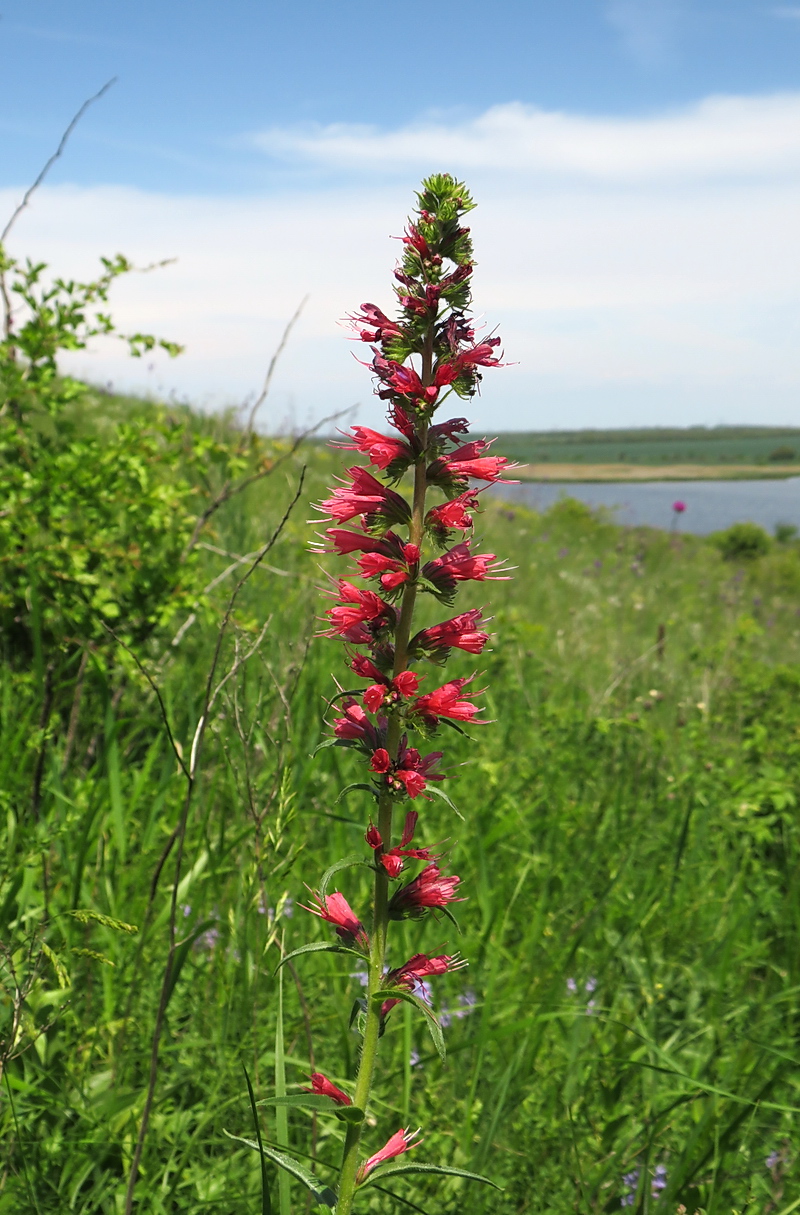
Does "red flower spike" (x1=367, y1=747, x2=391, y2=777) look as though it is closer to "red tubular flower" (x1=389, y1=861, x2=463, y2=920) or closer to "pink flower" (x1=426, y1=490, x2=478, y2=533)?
"red tubular flower" (x1=389, y1=861, x2=463, y2=920)

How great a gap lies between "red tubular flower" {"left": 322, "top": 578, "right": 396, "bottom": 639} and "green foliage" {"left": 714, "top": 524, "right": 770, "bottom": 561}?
67.9 feet

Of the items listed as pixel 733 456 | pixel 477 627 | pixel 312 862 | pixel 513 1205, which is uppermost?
pixel 733 456

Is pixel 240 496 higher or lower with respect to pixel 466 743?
higher

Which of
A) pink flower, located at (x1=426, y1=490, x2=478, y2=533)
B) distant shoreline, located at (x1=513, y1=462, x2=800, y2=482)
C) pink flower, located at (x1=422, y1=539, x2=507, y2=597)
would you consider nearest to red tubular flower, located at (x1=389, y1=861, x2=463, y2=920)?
pink flower, located at (x1=422, y1=539, x2=507, y2=597)

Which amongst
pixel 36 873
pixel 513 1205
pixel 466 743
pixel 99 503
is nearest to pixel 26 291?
pixel 99 503

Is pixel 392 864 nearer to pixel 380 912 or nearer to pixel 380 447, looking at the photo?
pixel 380 912

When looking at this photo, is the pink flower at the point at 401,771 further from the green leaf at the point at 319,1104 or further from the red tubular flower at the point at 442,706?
the green leaf at the point at 319,1104

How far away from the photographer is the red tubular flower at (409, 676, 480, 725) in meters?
1.60

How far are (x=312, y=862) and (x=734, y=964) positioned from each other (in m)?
1.78

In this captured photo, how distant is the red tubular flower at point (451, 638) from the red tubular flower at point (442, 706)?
72 millimetres

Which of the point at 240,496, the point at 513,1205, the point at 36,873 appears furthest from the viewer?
the point at 240,496

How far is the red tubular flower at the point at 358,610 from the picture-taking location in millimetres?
1623

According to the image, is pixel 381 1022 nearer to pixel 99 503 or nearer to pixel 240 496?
pixel 99 503

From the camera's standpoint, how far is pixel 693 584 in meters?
13.3
